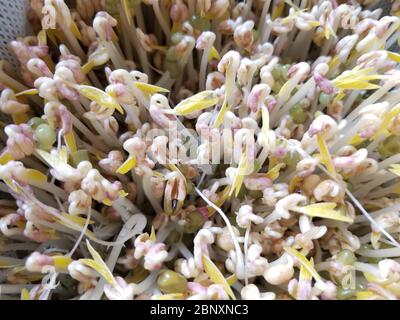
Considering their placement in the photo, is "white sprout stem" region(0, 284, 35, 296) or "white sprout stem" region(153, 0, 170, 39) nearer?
"white sprout stem" region(0, 284, 35, 296)

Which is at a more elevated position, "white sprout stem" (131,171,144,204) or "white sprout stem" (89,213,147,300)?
"white sprout stem" (131,171,144,204)

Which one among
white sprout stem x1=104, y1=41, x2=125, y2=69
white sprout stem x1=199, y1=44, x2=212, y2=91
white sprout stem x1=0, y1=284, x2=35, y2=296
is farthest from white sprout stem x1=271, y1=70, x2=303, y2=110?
white sprout stem x1=0, y1=284, x2=35, y2=296

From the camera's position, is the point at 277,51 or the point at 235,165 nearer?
the point at 235,165

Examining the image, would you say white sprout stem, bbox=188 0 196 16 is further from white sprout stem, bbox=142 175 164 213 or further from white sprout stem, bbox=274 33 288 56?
white sprout stem, bbox=142 175 164 213

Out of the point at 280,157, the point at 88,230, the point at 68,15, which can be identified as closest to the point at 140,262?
the point at 88,230

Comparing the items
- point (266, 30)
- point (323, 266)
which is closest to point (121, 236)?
point (323, 266)

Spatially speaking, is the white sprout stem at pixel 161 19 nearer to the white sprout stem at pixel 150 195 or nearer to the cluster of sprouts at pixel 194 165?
the cluster of sprouts at pixel 194 165

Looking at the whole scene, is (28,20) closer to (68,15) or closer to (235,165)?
(68,15)
